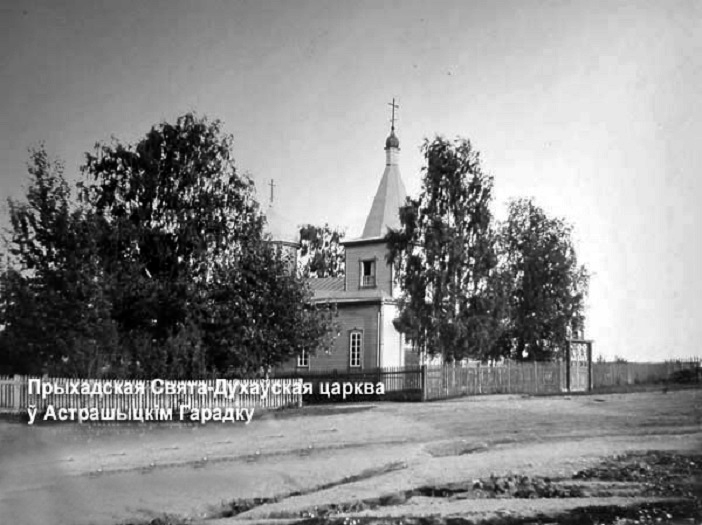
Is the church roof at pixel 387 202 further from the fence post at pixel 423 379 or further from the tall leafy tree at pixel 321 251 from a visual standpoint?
the fence post at pixel 423 379

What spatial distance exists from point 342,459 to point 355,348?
725 mm

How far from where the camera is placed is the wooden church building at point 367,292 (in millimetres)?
5352

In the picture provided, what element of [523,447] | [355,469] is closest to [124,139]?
[355,469]

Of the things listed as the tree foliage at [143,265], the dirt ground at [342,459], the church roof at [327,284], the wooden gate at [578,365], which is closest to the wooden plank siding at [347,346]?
the church roof at [327,284]

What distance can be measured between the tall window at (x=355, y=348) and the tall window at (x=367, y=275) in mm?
458

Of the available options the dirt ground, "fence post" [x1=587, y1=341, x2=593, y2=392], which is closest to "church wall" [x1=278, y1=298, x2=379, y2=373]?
the dirt ground

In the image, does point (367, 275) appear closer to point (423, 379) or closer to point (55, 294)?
point (423, 379)

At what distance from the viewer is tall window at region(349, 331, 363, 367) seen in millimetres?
5717

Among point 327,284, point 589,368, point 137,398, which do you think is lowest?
point 137,398

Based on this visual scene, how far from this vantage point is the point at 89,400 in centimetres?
477

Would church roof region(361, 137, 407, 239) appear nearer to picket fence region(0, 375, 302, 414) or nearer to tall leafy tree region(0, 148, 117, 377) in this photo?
picket fence region(0, 375, 302, 414)

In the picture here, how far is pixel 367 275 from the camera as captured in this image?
5.34 metres

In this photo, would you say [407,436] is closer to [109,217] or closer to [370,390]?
[370,390]

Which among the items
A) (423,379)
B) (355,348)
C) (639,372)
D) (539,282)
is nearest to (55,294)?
(355,348)
